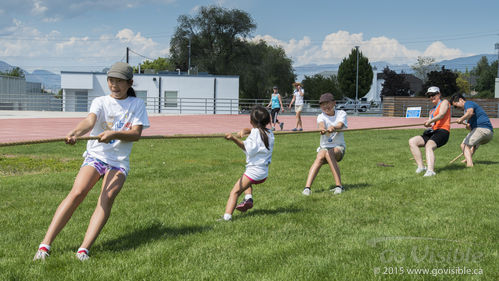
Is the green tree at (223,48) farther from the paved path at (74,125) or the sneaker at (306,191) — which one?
the sneaker at (306,191)

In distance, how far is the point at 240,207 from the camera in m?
5.92

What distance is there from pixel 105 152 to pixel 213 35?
65.6 metres

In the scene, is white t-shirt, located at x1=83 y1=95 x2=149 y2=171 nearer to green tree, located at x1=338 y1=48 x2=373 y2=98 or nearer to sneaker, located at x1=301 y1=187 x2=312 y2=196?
sneaker, located at x1=301 y1=187 x2=312 y2=196

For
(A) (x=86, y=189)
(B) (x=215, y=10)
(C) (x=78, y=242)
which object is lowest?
(C) (x=78, y=242)

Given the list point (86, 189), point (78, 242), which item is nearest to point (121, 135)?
point (86, 189)

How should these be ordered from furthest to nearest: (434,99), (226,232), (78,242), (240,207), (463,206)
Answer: (434,99) < (463,206) < (240,207) < (226,232) < (78,242)

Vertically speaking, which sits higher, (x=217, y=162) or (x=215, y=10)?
(x=215, y=10)

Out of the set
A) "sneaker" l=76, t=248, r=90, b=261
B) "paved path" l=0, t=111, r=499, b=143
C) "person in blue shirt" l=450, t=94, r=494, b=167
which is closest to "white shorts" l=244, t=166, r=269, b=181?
"sneaker" l=76, t=248, r=90, b=261

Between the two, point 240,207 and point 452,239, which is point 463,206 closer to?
point 452,239

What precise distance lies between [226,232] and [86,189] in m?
1.54

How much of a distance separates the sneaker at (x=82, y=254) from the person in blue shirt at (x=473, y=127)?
27.5ft

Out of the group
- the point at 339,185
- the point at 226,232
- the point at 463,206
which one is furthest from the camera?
the point at 339,185

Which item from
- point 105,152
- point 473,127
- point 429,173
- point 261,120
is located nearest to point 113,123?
point 105,152

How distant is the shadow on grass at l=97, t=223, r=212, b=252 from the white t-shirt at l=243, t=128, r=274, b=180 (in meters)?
0.87
